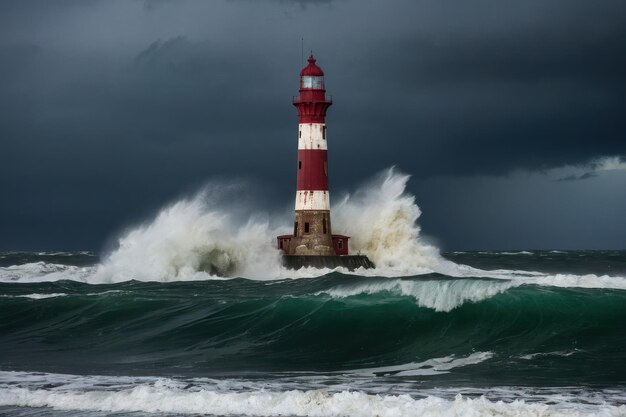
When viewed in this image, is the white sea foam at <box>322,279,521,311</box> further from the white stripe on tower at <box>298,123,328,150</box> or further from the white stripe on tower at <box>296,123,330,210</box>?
the white stripe on tower at <box>298,123,328,150</box>

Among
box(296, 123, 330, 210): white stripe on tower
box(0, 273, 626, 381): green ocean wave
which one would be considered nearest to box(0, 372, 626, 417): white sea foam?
box(0, 273, 626, 381): green ocean wave

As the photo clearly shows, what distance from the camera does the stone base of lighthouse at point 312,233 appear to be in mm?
31500

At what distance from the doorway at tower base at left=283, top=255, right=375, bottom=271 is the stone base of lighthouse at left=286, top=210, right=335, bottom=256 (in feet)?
0.48

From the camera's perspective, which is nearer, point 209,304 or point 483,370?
point 483,370

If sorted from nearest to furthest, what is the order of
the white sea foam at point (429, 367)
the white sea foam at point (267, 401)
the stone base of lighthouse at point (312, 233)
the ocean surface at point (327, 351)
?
1. the white sea foam at point (267, 401)
2. the ocean surface at point (327, 351)
3. the white sea foam at point (429, 367)
4. the stone base of lighthouse at point (312, 233)

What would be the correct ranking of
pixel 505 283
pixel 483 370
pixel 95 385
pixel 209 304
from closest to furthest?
1. pixel 95 385
2. pixel 483 370
3. pixel 505 283
4. pixel 209 304

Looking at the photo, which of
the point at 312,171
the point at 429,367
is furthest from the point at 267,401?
the point at 312,171

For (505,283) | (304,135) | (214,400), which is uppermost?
(304,135)

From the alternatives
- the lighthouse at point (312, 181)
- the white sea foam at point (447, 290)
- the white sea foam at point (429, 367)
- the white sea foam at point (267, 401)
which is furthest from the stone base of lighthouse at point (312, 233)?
the white sea foam at point (267, 401)

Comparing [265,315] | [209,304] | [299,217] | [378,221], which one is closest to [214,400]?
[265,315]

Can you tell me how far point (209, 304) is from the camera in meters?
23.1

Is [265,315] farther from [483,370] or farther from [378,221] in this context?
[378,221]

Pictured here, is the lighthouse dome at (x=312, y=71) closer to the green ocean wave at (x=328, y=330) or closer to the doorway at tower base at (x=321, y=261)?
the doorway at tower base at (x=321, y=261)

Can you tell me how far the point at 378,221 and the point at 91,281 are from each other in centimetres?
1015
